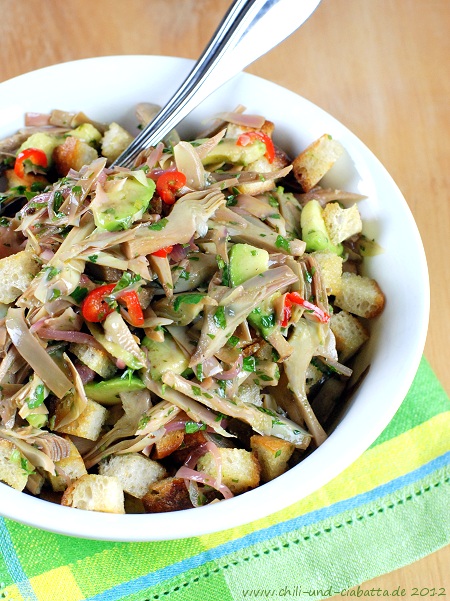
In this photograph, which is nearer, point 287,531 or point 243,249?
point 243,249

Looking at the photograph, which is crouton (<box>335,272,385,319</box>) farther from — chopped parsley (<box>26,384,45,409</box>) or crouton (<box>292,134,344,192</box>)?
chopped parsley (<box>26,384,45,409</box>)

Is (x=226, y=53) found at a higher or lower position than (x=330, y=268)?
higher

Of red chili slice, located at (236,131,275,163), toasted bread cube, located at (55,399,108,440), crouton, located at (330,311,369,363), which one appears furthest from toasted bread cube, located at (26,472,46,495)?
red chili slice, located at (236,131,275,163)

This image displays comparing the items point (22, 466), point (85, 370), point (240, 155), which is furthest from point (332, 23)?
point (22, 466)

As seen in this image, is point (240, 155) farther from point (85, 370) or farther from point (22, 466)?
point (22, 466)

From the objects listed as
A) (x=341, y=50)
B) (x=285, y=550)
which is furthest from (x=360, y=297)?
(x=341, y=50)

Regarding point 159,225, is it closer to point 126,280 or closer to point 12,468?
point 126,280
